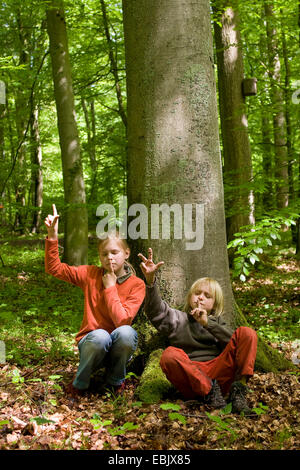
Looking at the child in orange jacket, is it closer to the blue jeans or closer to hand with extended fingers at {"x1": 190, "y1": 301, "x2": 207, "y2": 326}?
the blue jeans

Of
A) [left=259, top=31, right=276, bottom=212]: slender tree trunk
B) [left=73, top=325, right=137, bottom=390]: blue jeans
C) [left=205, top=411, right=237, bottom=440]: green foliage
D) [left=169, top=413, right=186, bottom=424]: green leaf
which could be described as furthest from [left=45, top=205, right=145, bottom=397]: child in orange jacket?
[left=259, top=31, right=276, bottom=212]: slender tree trunk

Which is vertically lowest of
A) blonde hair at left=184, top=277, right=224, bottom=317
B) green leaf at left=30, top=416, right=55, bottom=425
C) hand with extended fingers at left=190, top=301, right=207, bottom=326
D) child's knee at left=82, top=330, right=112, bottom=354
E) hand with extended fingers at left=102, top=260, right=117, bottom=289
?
green leaf at left=30, top=416, right=55, bottom=425

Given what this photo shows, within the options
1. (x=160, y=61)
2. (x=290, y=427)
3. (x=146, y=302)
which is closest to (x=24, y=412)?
(x=146, y=302)

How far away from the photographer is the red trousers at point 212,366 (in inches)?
120

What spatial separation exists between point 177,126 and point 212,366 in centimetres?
201

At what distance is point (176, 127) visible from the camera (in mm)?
3537

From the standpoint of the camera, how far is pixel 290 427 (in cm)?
279

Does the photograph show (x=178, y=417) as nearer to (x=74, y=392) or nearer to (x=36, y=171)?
(x=74, y=392)

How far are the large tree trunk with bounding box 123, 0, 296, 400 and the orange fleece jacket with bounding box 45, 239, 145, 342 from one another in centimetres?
33

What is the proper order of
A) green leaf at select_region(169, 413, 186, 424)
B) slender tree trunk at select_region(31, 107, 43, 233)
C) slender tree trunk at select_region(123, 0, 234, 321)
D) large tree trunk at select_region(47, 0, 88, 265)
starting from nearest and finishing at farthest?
1. green leaf at select_region(169, 413, 186, 424)
2. slender tree trunk at select_region(123, 0, 234, 321)
3. large tree trunk at select_region(47, 0, 88, 265)
4. slender tree trunk at select_region(31, 107, 43, 233)

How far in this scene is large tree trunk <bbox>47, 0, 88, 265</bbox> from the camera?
844 cm

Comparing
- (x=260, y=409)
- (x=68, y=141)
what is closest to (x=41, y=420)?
(x=260, y=409)

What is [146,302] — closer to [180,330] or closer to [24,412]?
[180,330]
